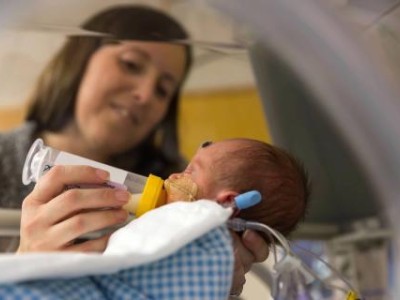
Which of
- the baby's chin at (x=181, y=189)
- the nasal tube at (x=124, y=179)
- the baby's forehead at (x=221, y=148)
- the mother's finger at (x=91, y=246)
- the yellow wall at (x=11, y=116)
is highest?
the baby's forehead at (x=221, y=148)

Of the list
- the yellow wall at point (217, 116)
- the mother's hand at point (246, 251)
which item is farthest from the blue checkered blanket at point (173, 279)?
the yellow wall at point (217, 116)

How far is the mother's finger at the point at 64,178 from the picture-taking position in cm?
72

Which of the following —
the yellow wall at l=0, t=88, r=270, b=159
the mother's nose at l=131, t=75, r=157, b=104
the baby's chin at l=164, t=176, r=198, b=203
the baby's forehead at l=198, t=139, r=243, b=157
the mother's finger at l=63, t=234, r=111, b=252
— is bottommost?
the yellow wall at l=0, t=88, r=270, b=159

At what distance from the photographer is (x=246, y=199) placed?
27.2 inches

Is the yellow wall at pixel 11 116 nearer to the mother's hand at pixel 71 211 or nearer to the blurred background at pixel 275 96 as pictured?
the blurred background at pixel 275 96

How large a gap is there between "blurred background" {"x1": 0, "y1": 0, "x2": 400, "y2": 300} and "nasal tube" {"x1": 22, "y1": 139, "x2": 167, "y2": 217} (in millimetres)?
225

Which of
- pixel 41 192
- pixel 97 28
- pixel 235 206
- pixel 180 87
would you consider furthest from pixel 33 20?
pixel 235 206

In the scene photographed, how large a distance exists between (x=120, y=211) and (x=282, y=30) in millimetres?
297

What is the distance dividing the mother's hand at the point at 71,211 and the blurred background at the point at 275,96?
263 mm

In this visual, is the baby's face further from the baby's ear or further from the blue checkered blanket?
the blue checkered blanket

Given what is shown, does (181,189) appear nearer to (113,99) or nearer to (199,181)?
(199,181)

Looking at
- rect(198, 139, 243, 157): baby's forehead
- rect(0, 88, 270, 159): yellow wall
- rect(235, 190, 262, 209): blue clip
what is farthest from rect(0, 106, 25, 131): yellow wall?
rect(235, 190, 262, 209): blue clip

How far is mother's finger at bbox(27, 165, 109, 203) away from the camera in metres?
0.72

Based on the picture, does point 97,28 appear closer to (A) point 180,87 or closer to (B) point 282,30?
(A) point 180,87
